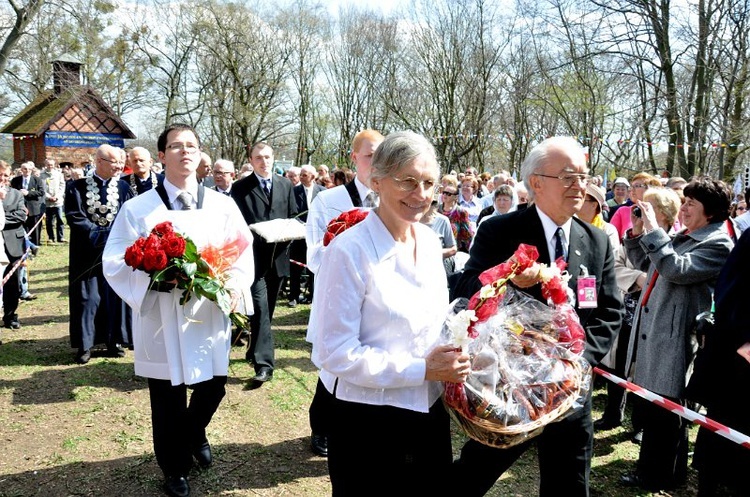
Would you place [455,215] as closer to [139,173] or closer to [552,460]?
[139,173]

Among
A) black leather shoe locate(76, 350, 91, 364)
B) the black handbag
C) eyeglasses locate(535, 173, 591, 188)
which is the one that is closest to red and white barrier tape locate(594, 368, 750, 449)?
the black handbag

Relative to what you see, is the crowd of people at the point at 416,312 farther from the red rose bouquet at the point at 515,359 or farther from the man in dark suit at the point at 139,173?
the man in dark suit at the point at 139,173

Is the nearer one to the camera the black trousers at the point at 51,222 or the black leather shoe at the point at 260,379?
the black leather shoe at the point at 260,379

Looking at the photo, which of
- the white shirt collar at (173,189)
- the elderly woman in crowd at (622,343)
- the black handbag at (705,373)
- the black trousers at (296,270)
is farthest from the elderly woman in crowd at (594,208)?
the black trousers at (296,270)

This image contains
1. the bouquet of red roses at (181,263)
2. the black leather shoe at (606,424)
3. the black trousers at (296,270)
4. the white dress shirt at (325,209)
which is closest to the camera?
the bouquet of red roses at (181,263)

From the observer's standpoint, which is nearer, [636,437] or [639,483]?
[639,483]

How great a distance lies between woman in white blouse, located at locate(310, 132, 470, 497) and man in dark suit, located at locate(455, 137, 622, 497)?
529 mm

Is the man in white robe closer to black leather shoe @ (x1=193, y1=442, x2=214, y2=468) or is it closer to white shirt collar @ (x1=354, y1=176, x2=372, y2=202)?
black leather shoe @ (x1=193, y1=442, x2=214, y2=468)

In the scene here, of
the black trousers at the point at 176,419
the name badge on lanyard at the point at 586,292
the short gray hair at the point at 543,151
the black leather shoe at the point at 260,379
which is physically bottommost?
the black leather shoe at the point at 260,379

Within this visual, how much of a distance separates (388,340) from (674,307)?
2.83 meters

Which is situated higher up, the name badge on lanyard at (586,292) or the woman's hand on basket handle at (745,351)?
the name badge on lanyard at (586,292)

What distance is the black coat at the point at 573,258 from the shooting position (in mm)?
3008

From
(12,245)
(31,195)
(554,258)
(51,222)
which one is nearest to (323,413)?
(554,258)

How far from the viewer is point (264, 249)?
6.23m
